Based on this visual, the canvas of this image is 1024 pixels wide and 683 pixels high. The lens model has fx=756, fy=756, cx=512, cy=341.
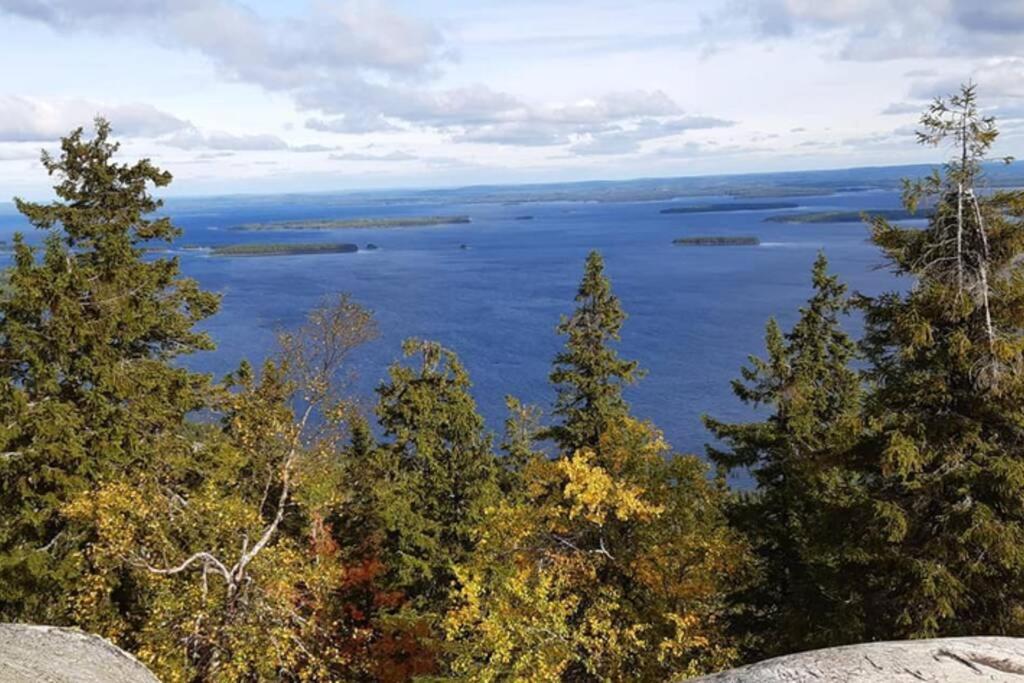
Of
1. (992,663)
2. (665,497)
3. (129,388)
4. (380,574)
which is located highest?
(129,388)

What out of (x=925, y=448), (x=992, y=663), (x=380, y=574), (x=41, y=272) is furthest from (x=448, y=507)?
(x=992, y=663)

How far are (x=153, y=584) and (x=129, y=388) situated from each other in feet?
17.8

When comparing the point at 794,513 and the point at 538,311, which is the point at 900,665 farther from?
the point at 538,311

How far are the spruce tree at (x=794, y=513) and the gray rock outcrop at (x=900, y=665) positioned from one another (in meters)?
6.49

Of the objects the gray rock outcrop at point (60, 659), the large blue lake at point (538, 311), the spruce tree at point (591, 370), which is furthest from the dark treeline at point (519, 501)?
the large blue lake at point (538, 311)

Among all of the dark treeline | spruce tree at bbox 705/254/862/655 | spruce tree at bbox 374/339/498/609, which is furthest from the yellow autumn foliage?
spruce tree at bbox 374/339/498/609

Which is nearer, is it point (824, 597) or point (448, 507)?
point (824, 597)

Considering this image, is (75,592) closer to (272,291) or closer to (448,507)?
(448,507)

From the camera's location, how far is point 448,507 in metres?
27.8

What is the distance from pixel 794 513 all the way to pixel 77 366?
1902cm

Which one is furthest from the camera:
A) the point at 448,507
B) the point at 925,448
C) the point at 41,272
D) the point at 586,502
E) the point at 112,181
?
the point at 448,507

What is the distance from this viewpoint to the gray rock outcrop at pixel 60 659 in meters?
8.59

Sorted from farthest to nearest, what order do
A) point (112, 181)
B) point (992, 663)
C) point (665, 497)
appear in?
1. point (112, 181)
2. point (665, 497)
3. point (992, 663)

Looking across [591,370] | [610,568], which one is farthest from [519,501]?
[591,370]
